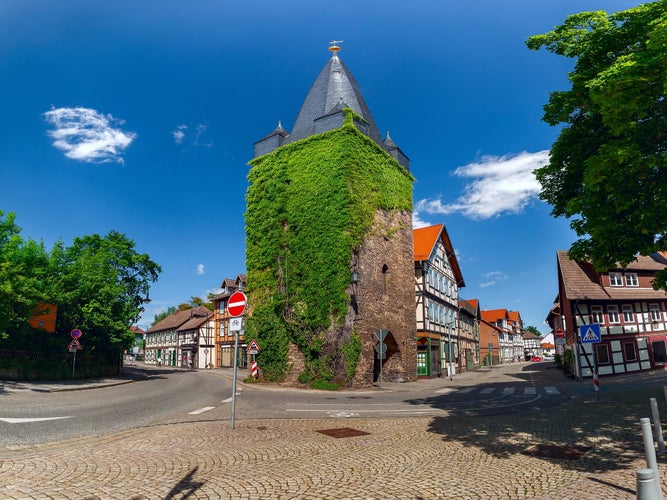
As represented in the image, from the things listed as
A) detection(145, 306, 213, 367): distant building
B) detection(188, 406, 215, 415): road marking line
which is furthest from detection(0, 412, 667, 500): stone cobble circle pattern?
detection(145, 306, 213, 367): distant building

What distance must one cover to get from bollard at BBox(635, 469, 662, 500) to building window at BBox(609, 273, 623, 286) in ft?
99.7

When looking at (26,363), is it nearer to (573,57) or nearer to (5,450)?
(5,450)

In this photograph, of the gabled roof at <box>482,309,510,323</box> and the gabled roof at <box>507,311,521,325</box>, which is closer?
the gabled roof at <box>482,309,510,323</box>

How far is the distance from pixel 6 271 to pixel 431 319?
27334mm

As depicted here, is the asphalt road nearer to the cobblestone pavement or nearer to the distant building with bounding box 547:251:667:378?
the cobblestone pavement

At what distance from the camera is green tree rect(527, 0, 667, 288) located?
7.84 metres

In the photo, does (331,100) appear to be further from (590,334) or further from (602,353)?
(602,353)

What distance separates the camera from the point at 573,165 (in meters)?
11.0

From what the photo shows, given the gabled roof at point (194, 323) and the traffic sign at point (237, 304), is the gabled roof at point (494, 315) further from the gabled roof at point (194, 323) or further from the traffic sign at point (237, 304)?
the traffic sign at point (237, 304)

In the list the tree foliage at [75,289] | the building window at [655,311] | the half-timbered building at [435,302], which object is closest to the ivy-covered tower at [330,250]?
the half-timbered building at [435,302]

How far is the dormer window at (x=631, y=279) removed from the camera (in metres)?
29.7

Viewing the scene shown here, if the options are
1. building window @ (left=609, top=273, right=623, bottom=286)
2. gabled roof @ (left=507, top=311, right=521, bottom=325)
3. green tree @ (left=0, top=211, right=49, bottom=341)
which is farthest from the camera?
gabled roof @ (left=507, top=311, right=521, bottom=325)

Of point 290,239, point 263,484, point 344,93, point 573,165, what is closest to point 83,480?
point 263,484

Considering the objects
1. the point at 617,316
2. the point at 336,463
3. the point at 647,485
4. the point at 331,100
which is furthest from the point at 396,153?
the point at 647,485
